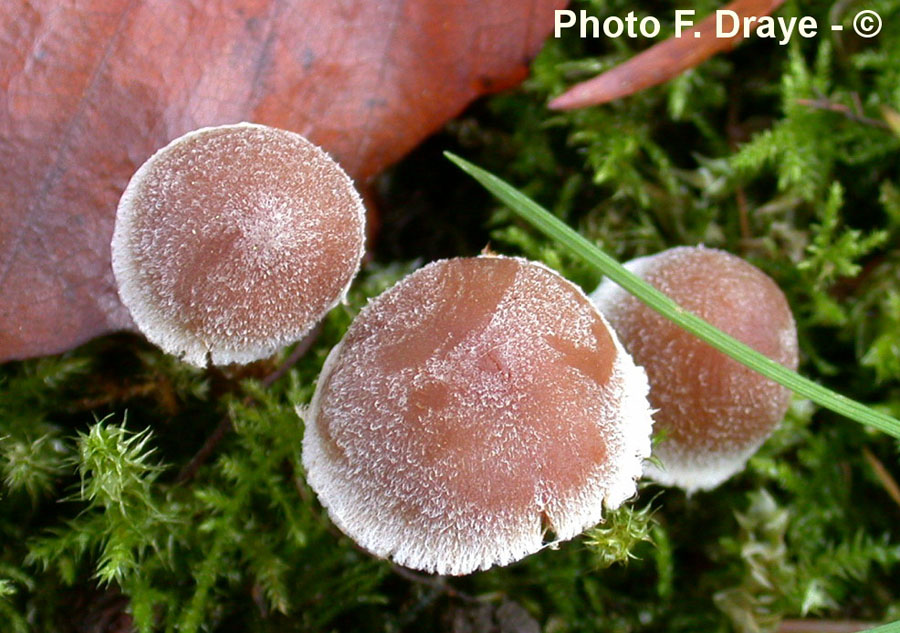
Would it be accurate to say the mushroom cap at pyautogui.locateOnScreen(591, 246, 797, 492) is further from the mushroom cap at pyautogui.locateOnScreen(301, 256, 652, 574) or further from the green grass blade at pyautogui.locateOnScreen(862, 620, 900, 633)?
the green grass blade at pyautogui.locateOnScreen(862, 620, 900, 633)

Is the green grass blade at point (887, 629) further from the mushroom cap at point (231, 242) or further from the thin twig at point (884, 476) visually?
the mushroom cap at point (231, 242)

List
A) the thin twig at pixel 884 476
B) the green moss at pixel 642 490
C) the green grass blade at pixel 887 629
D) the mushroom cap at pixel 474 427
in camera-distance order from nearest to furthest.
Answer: the mushroom cap at pixel 474 427, the green grass blade at pixel 887 629, the green moss at pixel 642 490, the thin twig at pixel 884 476

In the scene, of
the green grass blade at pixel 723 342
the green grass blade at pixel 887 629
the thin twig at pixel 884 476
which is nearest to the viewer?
the green grass blade at pixel 887 629

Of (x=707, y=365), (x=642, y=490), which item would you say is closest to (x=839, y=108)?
(x=707, y=365)

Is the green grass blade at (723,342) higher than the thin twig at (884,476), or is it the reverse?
the green grass blade at (723,342)

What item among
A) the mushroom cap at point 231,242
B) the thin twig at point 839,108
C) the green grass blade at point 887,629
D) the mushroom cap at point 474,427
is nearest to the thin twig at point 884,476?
the green grass blade at point 887,629

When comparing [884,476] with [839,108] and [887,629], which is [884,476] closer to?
[887,629]

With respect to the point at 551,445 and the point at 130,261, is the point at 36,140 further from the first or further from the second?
the point at 551,445
